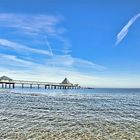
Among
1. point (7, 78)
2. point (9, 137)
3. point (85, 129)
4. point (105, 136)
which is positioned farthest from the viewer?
point (7, 78)

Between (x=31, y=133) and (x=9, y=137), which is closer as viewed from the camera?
(x=9, y=137)

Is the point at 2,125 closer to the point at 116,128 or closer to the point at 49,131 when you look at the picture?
the point at 49,131

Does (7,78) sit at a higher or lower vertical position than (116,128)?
higher

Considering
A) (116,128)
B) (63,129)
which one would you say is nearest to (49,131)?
(63,129)

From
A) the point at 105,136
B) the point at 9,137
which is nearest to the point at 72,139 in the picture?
the point at 105,136

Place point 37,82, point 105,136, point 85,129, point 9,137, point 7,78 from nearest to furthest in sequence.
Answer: point 9,137, point 105,136, point 85,129, point 7,78, point 37,82

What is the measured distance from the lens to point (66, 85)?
615ft

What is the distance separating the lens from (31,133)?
522 inches

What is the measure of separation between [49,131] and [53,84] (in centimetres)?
16382

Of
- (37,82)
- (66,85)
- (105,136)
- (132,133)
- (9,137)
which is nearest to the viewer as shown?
(9,137)

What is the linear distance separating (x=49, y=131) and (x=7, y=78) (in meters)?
138

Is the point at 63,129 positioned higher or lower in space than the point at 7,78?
lower

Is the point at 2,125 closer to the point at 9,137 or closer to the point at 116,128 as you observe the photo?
the point at 9,137

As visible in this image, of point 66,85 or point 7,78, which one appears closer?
point 7,78
